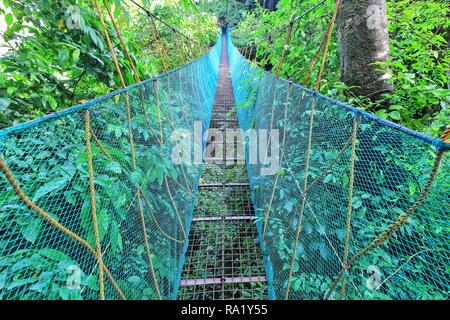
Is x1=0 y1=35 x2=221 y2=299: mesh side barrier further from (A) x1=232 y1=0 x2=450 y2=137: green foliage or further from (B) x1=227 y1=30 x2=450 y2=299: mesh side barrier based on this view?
(A) x1=232 y1=0 x2=450 y2=137: green foliage

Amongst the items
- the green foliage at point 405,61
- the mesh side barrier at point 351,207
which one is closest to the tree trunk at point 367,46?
Answer: the green foliage at point 405,61

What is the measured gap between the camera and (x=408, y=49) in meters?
1.23

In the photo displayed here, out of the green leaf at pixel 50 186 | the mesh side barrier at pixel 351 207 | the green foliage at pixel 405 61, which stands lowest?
the mesh side barrier at pixel 351 207

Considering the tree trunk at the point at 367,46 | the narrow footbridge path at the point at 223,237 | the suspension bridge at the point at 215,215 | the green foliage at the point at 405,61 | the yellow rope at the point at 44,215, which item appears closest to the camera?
the yellow rope at the point at 44,215

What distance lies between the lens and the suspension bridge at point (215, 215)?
1.64 feet

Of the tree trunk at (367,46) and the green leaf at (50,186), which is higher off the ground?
the tree trunk at (367,46)

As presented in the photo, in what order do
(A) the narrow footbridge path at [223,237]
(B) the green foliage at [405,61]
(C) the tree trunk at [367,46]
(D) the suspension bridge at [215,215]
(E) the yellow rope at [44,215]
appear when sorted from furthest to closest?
(A) the narrow footbridge path at [223,237]
(C) the tree trunk at [367,46]
(B) the green foliage at [405,61]
(D) the suspension bridge at [215,215]
(E) the yellow rope at [44,215]

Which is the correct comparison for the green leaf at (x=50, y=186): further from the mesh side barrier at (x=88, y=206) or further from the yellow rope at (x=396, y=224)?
the yellow rope at (x=396, y=224)

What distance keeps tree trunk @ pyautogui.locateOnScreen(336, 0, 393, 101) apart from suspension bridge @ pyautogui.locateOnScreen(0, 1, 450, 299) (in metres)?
0.23

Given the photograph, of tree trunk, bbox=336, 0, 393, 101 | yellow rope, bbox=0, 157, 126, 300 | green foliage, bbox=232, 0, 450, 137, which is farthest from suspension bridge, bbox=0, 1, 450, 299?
green foliage, bbox=232, 0, 450, 137

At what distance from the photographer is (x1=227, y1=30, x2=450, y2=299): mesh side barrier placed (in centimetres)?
53

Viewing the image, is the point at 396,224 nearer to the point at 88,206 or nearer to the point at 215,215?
the point at 88,206

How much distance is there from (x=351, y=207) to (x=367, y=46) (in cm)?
97
